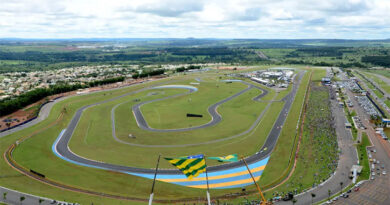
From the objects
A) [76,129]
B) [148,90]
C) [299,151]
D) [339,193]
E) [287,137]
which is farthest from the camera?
[148,90]

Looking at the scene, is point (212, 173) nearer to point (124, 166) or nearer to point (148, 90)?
point (124, 166)

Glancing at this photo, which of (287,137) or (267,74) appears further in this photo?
(267,74)

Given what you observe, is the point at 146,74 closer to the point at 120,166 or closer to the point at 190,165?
the point at 120,166

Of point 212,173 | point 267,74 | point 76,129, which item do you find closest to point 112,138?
point 76,129

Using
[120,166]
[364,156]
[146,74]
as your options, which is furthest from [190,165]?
[146,74]

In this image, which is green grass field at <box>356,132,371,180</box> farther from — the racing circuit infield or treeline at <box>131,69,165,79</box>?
treeline at <box>131,69,165,79</box>

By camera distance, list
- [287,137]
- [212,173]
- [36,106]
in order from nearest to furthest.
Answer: [212,173]
[287,137]
[36,106]

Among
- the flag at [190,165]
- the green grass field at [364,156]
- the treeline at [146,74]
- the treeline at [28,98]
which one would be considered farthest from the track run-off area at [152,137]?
the treeline at [146,74]

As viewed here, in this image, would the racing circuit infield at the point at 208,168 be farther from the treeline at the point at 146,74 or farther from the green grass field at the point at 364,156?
the treeline at the point at 146,74
